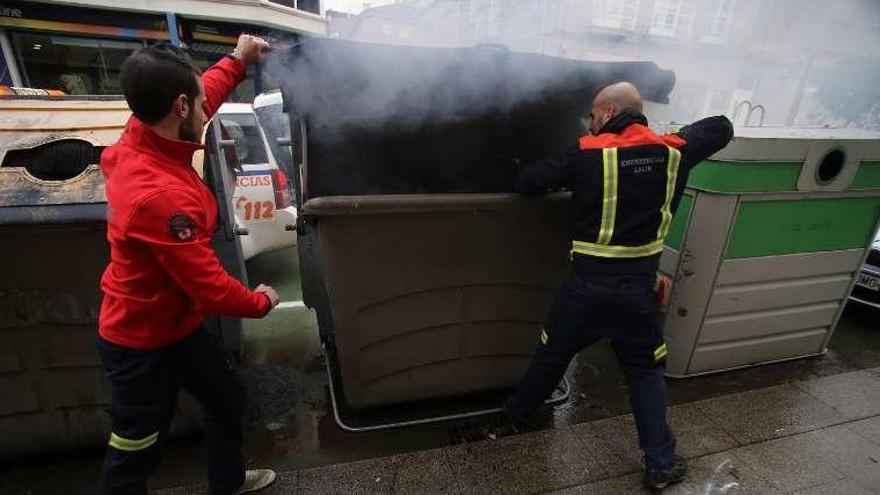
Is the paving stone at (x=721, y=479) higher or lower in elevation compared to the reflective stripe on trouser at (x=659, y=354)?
lower

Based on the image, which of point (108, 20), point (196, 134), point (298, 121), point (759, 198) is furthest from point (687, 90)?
point (108, 20)

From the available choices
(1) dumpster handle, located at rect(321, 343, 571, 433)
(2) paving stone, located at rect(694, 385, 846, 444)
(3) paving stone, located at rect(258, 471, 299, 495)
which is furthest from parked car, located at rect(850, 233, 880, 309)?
(3) paving stone, located at rect(258, 471, 299, 495)

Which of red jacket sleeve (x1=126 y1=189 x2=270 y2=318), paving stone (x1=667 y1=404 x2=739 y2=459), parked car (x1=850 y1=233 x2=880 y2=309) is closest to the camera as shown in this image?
red jacket sleeve (x1=126 y1=189 x2=270 y2=318)

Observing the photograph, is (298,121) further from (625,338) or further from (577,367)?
(577,367)

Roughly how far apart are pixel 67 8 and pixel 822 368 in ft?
54.7

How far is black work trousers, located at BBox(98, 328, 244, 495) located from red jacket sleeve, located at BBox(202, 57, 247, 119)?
2.83 feet

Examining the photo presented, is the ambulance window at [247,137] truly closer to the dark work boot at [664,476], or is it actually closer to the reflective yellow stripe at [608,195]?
the reflective yellow stripe at [608,195]

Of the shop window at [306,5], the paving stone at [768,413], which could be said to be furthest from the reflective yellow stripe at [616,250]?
the shop window at [306,5]

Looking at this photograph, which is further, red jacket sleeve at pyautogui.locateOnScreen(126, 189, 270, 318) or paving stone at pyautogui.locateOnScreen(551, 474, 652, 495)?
paving stone at pyautogui.locateOnScreen(551, 474, 652, 495)

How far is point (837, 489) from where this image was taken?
2.08 meters

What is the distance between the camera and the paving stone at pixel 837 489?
2059 mm

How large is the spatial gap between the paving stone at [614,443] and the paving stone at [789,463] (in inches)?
18.9

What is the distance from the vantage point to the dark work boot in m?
2.02

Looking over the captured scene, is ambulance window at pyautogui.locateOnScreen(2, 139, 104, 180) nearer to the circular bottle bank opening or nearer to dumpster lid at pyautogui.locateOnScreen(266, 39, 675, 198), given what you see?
dumpster lid at pyautogui.locateOnScreen(266, 39, 675, 198)
